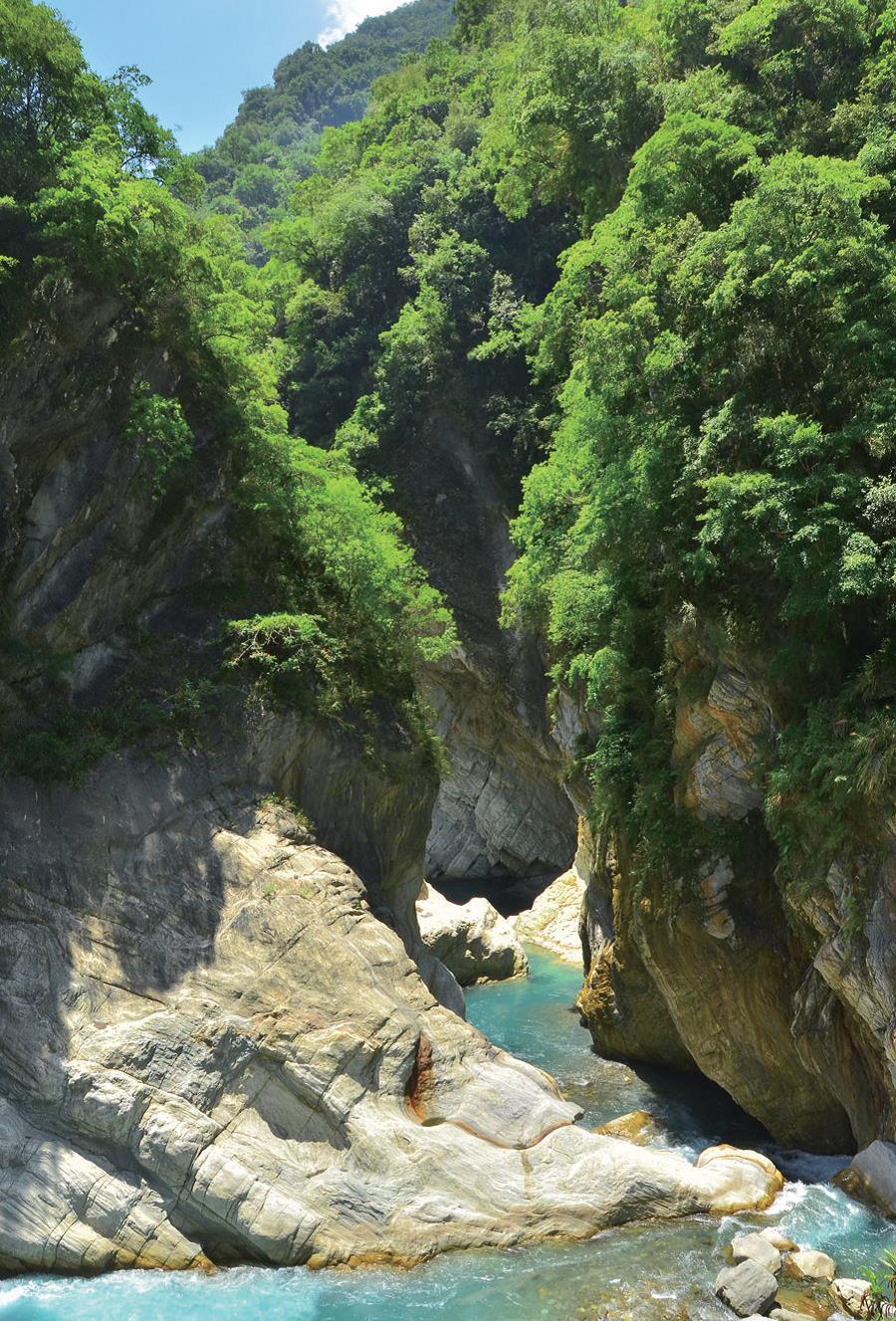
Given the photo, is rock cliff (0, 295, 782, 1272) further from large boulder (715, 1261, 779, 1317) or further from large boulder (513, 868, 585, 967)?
large boulder (513, 868, 585, 967)

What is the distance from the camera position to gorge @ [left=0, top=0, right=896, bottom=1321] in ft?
43.3

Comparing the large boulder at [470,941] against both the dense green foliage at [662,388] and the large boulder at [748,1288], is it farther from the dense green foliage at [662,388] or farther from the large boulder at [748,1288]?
the large boulder at [748,1288]

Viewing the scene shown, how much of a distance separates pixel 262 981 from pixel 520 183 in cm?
2674

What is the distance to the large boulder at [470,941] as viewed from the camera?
88.2 feet

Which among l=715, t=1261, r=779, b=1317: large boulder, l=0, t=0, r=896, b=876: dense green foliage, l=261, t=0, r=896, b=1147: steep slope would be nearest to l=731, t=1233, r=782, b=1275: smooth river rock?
l=715, t=1261, r=779, b=1317: large boulder

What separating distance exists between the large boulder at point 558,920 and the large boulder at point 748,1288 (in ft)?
59.7

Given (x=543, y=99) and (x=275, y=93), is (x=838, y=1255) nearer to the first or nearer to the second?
(x=543, y=99)

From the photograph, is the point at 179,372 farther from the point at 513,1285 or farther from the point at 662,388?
the point at 513,1285

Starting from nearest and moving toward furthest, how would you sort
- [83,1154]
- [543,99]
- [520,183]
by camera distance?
[83,1154] → [543,99] → [520,183]

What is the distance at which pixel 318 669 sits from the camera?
1831 cm

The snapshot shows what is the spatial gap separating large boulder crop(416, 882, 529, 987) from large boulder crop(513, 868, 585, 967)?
2.37 metres

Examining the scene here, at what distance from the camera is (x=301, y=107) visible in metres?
112

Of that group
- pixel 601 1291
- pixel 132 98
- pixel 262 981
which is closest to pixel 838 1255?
pixel 601 1291

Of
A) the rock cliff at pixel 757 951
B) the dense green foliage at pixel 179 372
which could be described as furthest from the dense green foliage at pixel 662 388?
the rock cliff at pixel 757 951
